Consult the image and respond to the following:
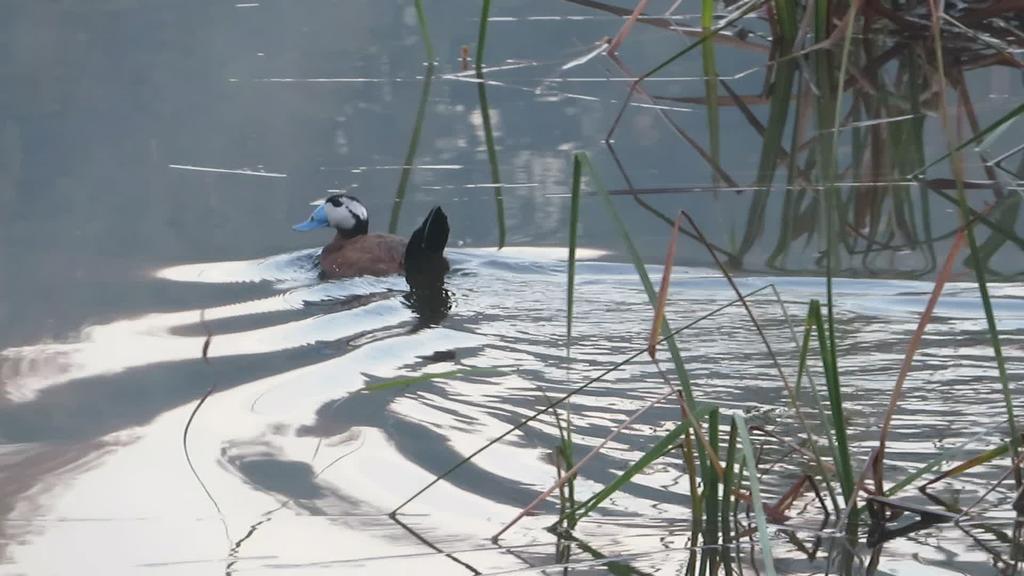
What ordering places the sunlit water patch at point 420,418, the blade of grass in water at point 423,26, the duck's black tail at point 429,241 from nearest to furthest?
the sunlit water patch at point 420,418, the blade of grass in water at point 423,26, the duck's black tail at point 429,241

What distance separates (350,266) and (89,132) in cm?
218

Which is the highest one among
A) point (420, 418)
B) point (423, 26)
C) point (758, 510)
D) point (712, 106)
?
point (423, 26)

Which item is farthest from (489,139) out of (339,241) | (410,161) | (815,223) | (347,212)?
(815,223)

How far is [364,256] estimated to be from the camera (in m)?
5.52

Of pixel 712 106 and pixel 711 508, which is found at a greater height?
pixel 712 106

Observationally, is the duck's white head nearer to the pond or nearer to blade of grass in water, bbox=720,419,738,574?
the pond

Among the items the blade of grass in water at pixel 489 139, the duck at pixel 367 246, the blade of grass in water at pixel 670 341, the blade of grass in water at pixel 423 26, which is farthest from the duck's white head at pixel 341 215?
the blade of grass in water at pixel 670 341

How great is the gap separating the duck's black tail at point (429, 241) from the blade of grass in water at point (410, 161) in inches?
11.4

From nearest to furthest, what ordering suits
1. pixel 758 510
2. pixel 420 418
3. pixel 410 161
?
1. pixel 758 510
2. pixel 420 418
3. pixel 410 161

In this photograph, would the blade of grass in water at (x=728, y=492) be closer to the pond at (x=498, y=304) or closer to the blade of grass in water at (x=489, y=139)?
the pond at (x=498, y=304)

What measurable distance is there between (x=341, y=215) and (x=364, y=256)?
275mm

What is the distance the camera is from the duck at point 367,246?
520cm

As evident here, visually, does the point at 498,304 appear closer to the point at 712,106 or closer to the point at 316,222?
the point at 316,222

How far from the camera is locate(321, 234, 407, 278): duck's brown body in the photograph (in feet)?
17.9
